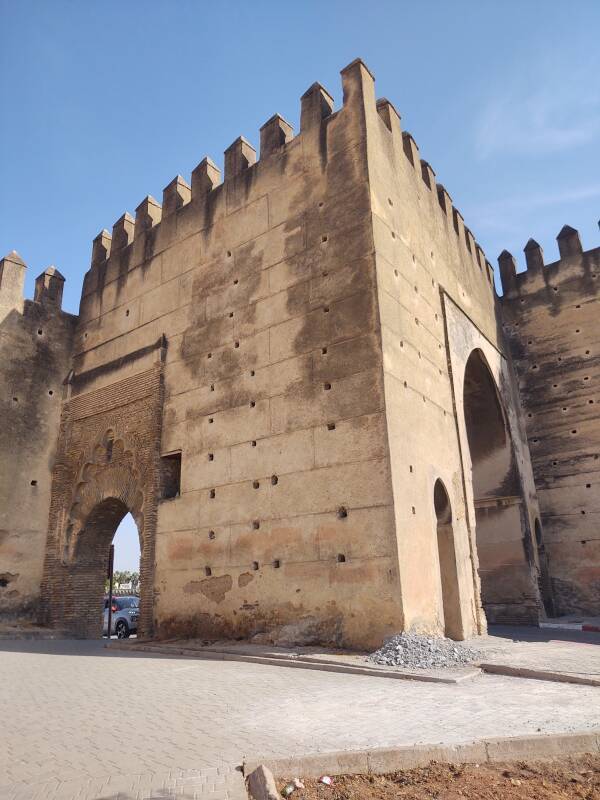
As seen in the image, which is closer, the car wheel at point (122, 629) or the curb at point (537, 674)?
the curb at point (537, 674)

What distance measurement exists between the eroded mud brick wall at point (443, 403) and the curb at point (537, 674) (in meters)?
1.26

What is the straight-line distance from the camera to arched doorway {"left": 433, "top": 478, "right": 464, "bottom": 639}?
991 centimetres

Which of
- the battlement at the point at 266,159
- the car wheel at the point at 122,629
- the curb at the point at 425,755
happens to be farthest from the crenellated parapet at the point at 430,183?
the car wheel at the point at 122,629

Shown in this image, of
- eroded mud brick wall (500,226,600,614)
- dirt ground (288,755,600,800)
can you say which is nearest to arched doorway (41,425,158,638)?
dirt ground (288,755,600,800)

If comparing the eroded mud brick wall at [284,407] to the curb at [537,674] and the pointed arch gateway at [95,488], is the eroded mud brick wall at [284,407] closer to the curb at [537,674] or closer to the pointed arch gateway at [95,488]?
the pointed arch gateway at [95,488]

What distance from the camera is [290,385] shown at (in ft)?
32.4

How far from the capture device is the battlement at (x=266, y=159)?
10.6m

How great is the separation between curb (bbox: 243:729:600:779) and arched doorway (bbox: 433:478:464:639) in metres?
6.13

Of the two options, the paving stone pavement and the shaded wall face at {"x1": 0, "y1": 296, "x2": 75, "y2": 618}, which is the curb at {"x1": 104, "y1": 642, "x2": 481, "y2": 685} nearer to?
the paving stone pavement

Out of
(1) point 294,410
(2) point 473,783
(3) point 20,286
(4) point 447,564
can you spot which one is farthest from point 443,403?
(3) point 20,286

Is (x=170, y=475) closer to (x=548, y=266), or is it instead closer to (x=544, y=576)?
(x=544, y=576)

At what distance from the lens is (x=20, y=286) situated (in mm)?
14609

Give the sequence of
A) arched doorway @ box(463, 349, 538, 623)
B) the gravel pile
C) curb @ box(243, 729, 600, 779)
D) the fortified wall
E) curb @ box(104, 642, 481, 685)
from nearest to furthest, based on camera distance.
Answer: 1. curb @ box(243, 729, 600, 779)
2. curb @ box(104, 642, 481, 685)
3. the gravel pile
4. the fortified wall
5. arched doorway @ box(463, 349, 538, 623)

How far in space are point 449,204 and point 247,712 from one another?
12581 millimetres
